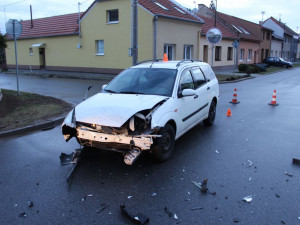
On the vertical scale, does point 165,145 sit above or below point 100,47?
below

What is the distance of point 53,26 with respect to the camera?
93.3 feet

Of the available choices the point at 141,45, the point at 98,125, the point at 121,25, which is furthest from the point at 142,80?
the point at 121,25

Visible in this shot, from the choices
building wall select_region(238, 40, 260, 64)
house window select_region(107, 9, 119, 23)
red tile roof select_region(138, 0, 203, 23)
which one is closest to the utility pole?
red tile roof select_region(138, 0, 203, 23)

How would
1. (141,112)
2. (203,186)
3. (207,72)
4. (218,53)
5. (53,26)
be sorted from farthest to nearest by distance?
(218,53) → (53,26) → (207,72) → (141,112) → (203,186)

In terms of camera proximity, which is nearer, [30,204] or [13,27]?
[30,204]

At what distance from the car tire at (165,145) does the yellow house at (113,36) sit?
16.1 m

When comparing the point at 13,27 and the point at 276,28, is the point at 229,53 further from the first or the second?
the point at 276,28

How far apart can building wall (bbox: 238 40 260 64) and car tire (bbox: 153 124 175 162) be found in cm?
3326

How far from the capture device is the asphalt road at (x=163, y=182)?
136 inches

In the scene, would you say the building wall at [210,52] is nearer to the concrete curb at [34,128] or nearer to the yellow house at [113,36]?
the yellow house at [113,36]

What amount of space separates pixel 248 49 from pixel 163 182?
37.8 m

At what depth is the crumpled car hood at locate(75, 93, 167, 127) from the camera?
4.54 meters

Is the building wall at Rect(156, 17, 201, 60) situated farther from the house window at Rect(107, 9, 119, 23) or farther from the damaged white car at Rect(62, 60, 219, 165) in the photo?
the damaged white car at Rect(62, 60, 219, 165)

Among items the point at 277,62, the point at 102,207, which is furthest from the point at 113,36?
the point at 277,62
